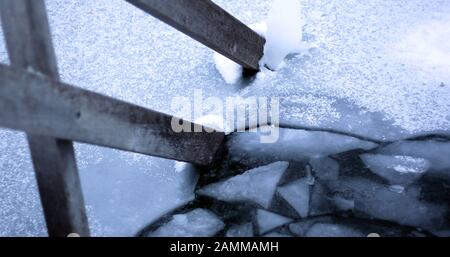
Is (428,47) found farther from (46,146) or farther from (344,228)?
(46,146)

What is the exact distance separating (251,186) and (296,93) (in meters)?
0.61

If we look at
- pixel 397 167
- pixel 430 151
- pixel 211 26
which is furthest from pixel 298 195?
pixel 211 26

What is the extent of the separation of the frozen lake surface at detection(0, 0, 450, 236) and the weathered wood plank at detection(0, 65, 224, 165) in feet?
1.21

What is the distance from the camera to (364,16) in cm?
264

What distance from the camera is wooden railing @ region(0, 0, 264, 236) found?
1.16 meters

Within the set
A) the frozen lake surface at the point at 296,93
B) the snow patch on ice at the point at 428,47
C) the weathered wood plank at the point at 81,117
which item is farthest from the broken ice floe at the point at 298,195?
the snow patch on ice at the point at 428,47

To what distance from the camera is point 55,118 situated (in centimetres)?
124

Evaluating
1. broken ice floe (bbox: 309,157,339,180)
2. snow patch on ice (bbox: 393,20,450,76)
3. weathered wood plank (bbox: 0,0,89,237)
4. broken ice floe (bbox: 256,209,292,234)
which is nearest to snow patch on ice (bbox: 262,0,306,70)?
snow patch on ice (bbox: 393,20,450,76)

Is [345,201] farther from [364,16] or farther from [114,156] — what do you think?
[364,16]

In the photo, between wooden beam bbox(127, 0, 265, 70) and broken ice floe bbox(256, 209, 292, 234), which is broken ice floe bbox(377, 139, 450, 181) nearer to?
broken ice floe bbox(256, 209, 292, 234)

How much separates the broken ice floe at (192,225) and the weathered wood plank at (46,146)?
0.38m

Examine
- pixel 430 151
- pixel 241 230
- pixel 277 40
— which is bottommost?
pixel 241 230

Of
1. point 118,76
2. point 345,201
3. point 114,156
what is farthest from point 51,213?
point 118,76

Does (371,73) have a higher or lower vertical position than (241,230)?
higher
